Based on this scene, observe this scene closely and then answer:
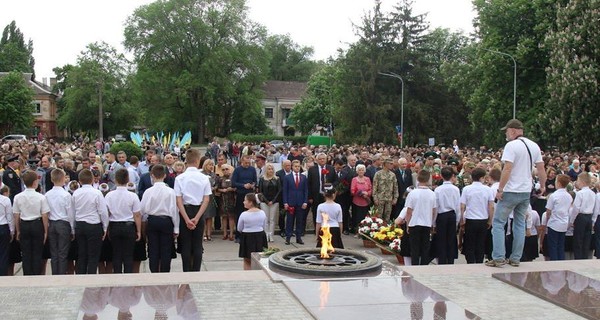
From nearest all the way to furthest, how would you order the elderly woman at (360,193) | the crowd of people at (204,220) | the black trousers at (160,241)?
1. the crowd of people at (204,220)
2. the black trousers at (160,241)
3. the elderly woman at (360,193)

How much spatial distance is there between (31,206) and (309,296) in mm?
4368

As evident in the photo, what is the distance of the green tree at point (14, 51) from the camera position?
333 feet

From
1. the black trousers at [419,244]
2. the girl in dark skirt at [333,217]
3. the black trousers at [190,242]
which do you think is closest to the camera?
the black trousers at [190,242]

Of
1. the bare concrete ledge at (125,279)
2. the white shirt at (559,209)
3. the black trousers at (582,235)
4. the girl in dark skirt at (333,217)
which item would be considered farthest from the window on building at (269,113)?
the bare concrete ledge at (125,279)

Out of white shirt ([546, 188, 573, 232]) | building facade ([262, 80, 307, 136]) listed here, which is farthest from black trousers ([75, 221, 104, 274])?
Answer: building facade ([262, 80, 307, 136])

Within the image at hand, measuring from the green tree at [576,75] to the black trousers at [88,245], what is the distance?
28.7 meters

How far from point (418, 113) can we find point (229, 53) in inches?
903

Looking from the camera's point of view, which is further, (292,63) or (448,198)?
(292,63)

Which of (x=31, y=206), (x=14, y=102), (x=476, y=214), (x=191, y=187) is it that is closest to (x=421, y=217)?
(x=476, y=214)

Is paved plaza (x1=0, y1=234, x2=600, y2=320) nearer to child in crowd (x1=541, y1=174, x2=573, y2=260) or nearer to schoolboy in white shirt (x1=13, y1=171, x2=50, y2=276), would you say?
schoolboy in white shirt (x1=13, y1=171, x2=50, y2=276)

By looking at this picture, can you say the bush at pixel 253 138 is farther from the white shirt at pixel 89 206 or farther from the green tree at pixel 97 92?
the white shirt at pixel 89 206

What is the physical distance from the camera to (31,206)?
29.1 feet

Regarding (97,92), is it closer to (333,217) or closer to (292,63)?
(292,63)

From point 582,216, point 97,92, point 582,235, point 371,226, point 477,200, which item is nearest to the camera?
point 477,200
